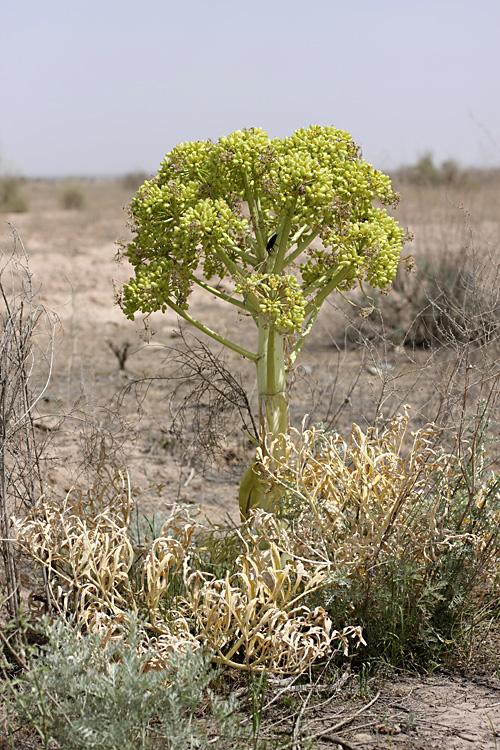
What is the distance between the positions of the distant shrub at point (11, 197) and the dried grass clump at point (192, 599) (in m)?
22.2

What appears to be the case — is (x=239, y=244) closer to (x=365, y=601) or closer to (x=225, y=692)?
(x=365, y=601)

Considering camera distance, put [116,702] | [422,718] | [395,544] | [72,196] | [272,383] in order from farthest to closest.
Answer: [72,196] < [272,383] < [395,544] < [422,718] < [116,702]

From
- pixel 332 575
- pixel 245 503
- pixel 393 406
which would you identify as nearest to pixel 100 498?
pixel 245 503

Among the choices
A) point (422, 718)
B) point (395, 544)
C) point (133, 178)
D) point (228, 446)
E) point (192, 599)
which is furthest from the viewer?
point (133, 178)

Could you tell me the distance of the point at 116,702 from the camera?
6.60 ft

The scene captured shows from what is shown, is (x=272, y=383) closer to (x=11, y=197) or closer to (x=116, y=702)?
(x=116, y=702)

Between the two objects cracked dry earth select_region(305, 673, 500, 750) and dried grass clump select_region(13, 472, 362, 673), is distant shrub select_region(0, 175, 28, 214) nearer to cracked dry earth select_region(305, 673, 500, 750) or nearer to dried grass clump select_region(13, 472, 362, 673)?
dried grass clump select_region(13, 472, 362, 673)

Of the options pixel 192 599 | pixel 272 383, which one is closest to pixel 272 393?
pixel 272 383

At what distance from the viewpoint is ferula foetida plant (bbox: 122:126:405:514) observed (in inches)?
104

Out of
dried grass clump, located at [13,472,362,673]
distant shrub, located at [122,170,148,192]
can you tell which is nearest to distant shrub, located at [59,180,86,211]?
distant shrub, located at [122,170,148,192]

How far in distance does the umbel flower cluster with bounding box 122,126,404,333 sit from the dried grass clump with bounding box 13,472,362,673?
0.79m

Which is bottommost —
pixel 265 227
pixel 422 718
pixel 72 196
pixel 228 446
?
pixel 422 718

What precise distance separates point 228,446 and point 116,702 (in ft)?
9.91

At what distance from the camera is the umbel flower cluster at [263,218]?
104 inches
